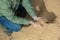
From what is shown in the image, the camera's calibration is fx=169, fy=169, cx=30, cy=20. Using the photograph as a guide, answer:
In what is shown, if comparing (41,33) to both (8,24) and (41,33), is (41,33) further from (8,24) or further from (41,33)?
(8,24)

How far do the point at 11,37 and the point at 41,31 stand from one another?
0.22 metres

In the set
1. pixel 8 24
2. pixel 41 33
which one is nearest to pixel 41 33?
pixel 41 33

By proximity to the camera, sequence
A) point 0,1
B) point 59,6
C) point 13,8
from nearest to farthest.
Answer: point 0,1 < point 13,8 < point 59,6

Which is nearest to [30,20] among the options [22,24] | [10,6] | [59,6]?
[22,24]

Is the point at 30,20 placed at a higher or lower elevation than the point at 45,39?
higher

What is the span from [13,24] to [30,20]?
0.13m

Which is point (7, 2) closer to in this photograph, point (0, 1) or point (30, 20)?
point (0, 1)

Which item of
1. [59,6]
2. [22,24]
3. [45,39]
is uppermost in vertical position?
[59,6]

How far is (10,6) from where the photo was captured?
1.17 meters

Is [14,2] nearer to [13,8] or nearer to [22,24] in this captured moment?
[13,8]

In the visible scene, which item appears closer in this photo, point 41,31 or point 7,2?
point 7,2

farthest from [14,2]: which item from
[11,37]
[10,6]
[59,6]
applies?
[59,6]

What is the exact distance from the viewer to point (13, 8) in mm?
1205

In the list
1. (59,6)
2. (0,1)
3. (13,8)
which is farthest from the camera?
(59,6)
